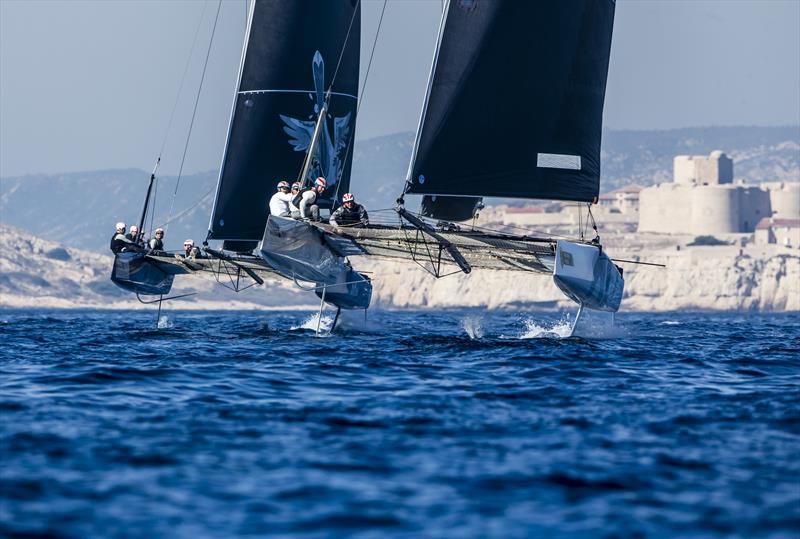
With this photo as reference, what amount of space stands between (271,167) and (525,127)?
29.3 feet

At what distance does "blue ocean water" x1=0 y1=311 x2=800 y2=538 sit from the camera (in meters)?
9.34

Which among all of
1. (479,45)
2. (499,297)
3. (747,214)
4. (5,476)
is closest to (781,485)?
(5,476)

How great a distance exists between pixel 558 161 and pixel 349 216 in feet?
13.9

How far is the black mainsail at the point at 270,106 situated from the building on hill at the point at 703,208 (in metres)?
135

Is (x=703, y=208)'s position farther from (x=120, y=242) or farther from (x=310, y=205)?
(x=310, y=205)

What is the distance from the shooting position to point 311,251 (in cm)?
2644

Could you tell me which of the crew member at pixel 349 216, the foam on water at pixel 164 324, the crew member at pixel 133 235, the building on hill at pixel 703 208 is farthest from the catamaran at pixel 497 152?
the building on hill at pixel 703 208

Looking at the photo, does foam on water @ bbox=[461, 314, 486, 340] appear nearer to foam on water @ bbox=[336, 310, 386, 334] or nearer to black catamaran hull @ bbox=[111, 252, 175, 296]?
foam on water @ bbox=[336, 310, 386, 334]

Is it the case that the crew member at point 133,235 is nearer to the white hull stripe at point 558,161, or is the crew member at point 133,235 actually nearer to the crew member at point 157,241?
the crew member at point 157,241

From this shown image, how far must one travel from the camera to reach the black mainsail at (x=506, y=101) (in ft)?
78.0

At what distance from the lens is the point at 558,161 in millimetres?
24828

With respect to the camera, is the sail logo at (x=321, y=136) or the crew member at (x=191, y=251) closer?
the sail logo at (x=321, y=136)

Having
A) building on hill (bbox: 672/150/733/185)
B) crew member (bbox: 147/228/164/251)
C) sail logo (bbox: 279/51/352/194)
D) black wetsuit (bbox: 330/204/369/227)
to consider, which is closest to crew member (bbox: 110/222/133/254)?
crew member (bbox: 147/228/164/251)

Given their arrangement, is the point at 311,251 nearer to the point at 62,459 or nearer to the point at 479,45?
the point at 479,45
